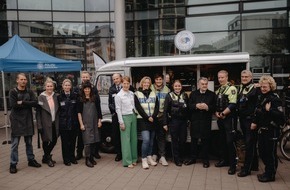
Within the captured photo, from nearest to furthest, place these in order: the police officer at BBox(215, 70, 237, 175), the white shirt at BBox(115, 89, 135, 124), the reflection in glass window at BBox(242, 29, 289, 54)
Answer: the police officer at BBox(215, 70, 237, 175) → the white shirt at BBox(115, 89, 135, 124) → the reflection in glass window at BBox(242, 29, 289, 54)

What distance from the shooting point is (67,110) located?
6.67 metres

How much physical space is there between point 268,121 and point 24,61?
7.12 meters

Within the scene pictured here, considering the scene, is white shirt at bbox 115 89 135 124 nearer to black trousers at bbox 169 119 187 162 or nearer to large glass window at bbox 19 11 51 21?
black trousers at bbox 169 119 187 162

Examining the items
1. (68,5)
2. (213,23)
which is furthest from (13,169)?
(68,5)

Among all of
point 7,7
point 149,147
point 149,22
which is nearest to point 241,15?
point 149,22

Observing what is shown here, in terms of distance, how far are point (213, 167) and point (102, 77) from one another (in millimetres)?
3529

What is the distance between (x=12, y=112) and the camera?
6.30 metres

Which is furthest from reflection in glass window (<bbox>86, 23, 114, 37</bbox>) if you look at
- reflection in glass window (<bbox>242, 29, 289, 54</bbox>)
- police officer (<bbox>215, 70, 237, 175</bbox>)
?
police officer (<bbox>215, 70, 237, 175</bbox>)

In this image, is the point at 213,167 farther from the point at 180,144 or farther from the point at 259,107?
the point at 259,107

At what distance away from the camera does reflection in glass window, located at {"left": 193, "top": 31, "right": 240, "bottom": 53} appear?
16688 millimetres

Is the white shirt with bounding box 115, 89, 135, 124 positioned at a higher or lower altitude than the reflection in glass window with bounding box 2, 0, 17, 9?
lower

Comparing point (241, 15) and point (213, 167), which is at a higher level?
point (241, 15)

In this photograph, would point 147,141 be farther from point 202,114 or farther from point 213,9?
point 213,9

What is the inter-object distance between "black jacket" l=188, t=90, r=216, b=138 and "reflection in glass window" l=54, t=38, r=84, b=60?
46.4ft
